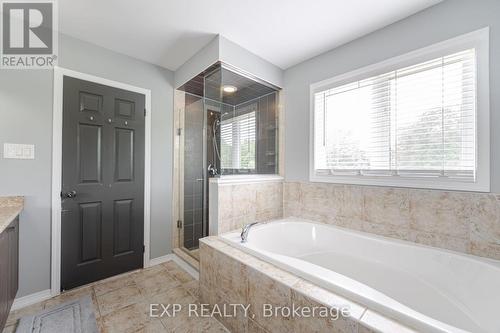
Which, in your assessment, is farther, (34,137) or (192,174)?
(192,174)

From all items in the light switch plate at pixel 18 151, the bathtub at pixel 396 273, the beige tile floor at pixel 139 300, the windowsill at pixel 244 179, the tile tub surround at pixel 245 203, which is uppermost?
the light switch plate at pixel 18 151

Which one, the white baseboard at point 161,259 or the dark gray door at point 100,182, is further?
the white baseboard at point 161,259

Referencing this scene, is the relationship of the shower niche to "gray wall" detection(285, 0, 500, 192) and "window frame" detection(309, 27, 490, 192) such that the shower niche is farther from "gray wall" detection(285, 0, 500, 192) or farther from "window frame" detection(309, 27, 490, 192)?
"window frame" detection(309, 27, 490, 192)

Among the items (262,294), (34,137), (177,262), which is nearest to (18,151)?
(34,137)

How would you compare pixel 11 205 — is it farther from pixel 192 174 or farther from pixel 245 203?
pixel 245 203

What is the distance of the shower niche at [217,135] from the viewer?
2167 mm

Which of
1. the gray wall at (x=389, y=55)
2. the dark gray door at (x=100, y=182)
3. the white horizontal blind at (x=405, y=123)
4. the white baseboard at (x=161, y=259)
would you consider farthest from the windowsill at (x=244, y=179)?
the white baseboard at (x=161, y=259)

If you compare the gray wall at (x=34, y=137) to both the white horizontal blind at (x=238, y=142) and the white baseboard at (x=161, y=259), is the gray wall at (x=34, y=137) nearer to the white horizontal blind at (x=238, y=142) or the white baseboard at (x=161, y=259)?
the white baseboard at (x=161, y=259)

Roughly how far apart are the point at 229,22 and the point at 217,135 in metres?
1.04

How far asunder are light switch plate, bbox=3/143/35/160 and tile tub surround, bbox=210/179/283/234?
4.93 feet

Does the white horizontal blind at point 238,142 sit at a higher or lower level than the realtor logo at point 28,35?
lower

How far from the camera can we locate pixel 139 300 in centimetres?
176

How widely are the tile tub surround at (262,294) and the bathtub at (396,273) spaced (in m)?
0.06

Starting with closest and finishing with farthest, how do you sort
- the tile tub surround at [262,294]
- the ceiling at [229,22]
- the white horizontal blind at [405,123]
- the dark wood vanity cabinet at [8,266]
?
the tile tub surround at [262,294]
the dark wood vanity cabinet at [8,266]
the white horizontal blind at [405,123]
the ceiling at [229,22]
